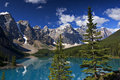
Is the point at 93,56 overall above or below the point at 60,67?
above

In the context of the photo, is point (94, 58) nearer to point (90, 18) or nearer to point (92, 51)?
point (92, 51)

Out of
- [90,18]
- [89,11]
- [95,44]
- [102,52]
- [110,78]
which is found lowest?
[110,78]

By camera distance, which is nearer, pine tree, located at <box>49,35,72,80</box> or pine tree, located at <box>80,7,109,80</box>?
pine tree, located at <box>80,7,109,80</box>

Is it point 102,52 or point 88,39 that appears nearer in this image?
point 102,52

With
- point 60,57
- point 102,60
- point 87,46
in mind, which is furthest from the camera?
point 60,57

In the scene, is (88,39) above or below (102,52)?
above

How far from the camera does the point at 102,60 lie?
62.2 feet

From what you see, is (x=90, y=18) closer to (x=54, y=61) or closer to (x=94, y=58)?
(x=94, y=58)

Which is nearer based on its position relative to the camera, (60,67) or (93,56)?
(93,56)

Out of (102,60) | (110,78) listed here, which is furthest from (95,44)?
(110,78)

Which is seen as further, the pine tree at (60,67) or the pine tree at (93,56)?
the pine tree at (60,67)

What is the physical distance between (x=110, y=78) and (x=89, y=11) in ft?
50.9

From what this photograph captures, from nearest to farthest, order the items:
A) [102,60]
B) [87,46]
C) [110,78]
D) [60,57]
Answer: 1. [102,60]
2. [87,46]
3. [110,78]
4. [60,57]

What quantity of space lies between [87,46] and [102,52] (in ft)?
9.61
